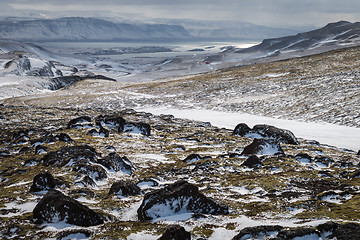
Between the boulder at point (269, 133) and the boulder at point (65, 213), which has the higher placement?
the boulder at point (65, 213)

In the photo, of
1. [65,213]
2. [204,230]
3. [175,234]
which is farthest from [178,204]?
[65,213]

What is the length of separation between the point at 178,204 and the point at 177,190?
22.0 inches

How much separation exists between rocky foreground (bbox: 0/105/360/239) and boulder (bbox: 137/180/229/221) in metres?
0.04

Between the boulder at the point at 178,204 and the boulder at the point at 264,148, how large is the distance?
39.9ft

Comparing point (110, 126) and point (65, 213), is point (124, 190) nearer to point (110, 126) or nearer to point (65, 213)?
point (65, 213)

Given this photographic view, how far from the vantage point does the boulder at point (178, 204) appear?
41.6ft

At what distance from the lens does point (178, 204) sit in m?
12.9

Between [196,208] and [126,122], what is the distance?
2365 cm

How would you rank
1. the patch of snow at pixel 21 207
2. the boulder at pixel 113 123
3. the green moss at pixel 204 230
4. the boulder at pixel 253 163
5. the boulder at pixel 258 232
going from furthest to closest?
the boulder at pixel 113 123
the boulder at pixel 253 163
the patch of snow at pixel 21 207
the green moss at pixel 204 230
the boulder at pixel 258 232

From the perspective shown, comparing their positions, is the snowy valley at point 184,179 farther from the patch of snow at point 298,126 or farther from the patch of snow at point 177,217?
Result: the patch of snow at point 298,126

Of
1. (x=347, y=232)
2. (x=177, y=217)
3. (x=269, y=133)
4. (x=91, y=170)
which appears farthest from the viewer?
(x=269, y=133)

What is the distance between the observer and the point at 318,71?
3091 inches

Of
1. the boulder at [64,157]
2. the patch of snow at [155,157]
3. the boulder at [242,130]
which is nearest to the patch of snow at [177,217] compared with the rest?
the boulder at [64,157]

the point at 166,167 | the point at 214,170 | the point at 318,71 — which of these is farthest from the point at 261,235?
the point at 318,71
